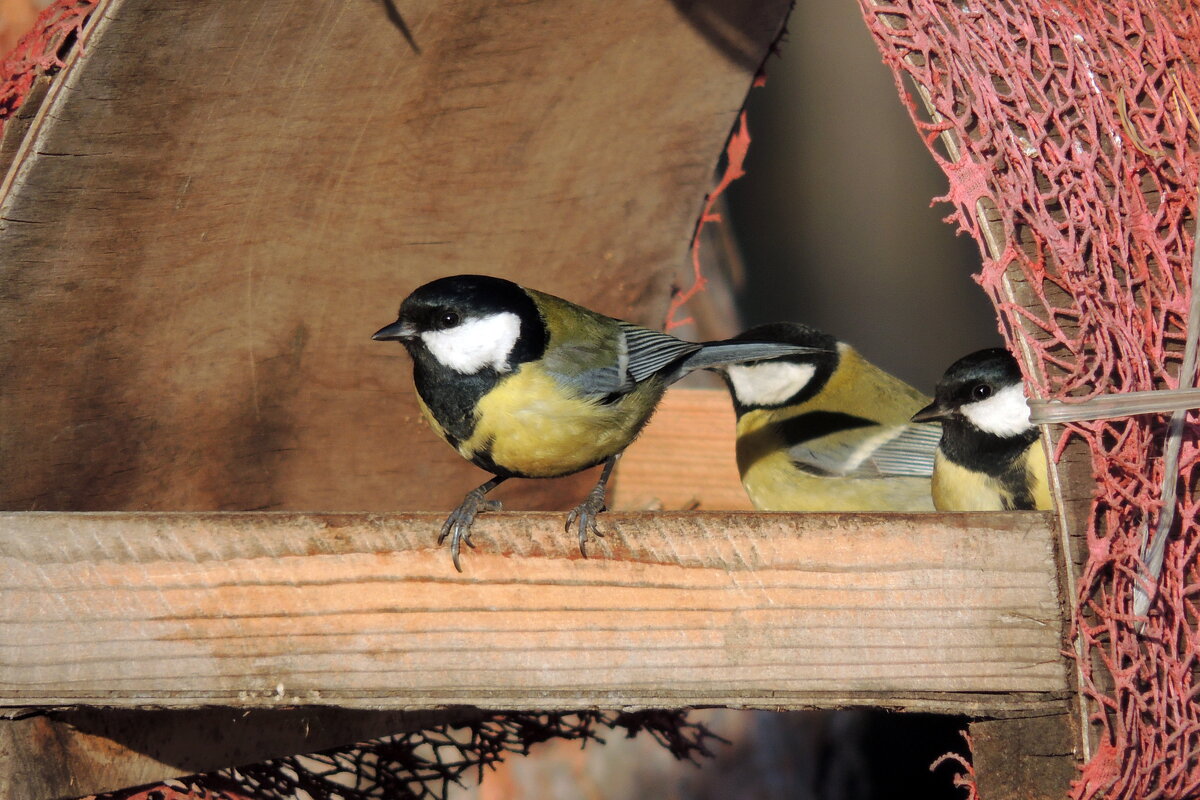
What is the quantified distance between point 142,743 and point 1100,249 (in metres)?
1.64

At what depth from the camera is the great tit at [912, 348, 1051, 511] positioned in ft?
6.63

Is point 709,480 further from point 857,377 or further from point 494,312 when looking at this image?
point 494,312

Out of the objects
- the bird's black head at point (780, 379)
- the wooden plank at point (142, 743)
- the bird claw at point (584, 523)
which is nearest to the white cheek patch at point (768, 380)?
the bird's black head at point (780, 379)

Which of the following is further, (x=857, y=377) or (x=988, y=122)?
(x=857, y=377)

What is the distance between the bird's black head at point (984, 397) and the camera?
2.07 m

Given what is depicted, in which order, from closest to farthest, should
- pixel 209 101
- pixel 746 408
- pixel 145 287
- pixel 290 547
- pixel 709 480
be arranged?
1. pixel 290 547
2. pixel 209 101
3. pixel 145 287
4. pixel 746 408
5. pixel 709 480

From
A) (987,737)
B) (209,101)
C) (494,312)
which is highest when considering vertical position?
(209,101)

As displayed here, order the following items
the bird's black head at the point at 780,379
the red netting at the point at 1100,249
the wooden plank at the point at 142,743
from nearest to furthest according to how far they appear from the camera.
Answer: the red netting at the point at 1100,249 → the wooden plank at the point at 142,743 → the bird's black head at the point at 780,379

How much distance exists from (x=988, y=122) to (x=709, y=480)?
162cm

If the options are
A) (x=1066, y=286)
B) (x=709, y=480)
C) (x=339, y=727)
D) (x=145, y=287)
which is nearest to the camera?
(x=1066, y=286)

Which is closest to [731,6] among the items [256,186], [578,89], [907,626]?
[578,89]

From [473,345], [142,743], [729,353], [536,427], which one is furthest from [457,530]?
[729,353]

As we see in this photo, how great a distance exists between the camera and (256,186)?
206cm

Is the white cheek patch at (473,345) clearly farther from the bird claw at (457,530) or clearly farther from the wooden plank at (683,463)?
the wooden plank at (683,463)
